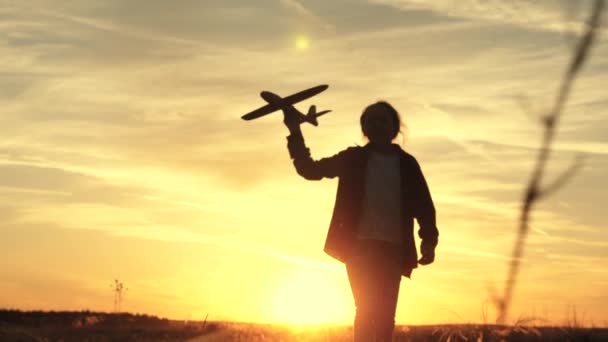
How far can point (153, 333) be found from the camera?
40.7ft

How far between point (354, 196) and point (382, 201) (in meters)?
0.26

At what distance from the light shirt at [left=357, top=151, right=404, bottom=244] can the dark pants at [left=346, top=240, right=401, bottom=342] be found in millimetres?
92

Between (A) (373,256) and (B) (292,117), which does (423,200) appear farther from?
(B) (292,117)

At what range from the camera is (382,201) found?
725 centimetres

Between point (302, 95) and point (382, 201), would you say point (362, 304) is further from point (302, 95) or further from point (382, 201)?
point (302, 95)

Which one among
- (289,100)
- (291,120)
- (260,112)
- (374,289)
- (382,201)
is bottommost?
(374,289)

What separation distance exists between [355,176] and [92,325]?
7.81m

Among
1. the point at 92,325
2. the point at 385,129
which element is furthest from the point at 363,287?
the point at 92,325

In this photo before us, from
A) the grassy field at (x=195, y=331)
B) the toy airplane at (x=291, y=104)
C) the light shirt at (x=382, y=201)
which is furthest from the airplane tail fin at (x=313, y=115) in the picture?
the grassy field at (x=195, y=331)

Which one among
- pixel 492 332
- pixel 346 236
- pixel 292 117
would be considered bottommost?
pixel 492 332

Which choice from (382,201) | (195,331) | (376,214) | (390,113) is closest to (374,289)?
(376,214)

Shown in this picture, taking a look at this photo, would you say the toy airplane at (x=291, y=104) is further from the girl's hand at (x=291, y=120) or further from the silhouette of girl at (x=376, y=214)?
the silhouette of girl at (x=376, y=214)

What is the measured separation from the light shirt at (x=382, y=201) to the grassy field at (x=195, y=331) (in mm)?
1188

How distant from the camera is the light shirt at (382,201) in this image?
7137 mm
